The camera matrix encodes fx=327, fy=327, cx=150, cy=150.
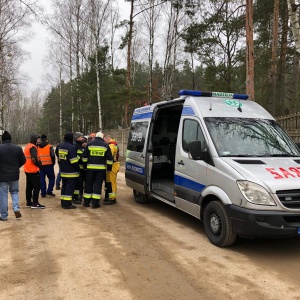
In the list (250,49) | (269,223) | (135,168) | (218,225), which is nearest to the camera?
(269,223)

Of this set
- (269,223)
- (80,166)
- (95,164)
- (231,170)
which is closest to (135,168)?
(95,164)

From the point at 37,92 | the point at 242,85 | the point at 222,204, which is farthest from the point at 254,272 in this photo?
the point at 37,92

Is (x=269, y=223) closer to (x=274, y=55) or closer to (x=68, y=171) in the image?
(x=68, y=171)

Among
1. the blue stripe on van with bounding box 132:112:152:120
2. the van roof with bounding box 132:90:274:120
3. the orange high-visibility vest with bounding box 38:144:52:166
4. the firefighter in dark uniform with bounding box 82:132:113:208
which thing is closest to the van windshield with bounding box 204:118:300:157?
the van roof with bounding box 132:90:274:120

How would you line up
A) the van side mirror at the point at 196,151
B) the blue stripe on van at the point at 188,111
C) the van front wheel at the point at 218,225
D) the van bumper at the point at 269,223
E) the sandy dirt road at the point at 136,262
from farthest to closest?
1. the blue stripe on van at the point at 188,111
2. the van side mirror at the point at 196,151
3. the van front wheel at the point at 218,225
4. the van bumper at the point at 269,223
5. the sandy dirt road at the point at 136,262

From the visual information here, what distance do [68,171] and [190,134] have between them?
11.1 ft

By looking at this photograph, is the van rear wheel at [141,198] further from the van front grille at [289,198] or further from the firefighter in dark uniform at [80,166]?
the van front grille at [289,198]

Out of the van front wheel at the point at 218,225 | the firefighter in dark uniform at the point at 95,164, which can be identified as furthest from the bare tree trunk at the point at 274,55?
the van front wheel at the point at 218,225

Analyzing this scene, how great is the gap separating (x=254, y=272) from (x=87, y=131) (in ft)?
113

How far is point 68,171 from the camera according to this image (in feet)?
25.8

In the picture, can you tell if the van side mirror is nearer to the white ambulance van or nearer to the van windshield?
the white ambulance van

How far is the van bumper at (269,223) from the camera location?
4.38m

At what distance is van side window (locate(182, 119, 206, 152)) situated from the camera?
224 inches

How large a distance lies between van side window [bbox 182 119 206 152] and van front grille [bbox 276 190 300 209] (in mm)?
1514
